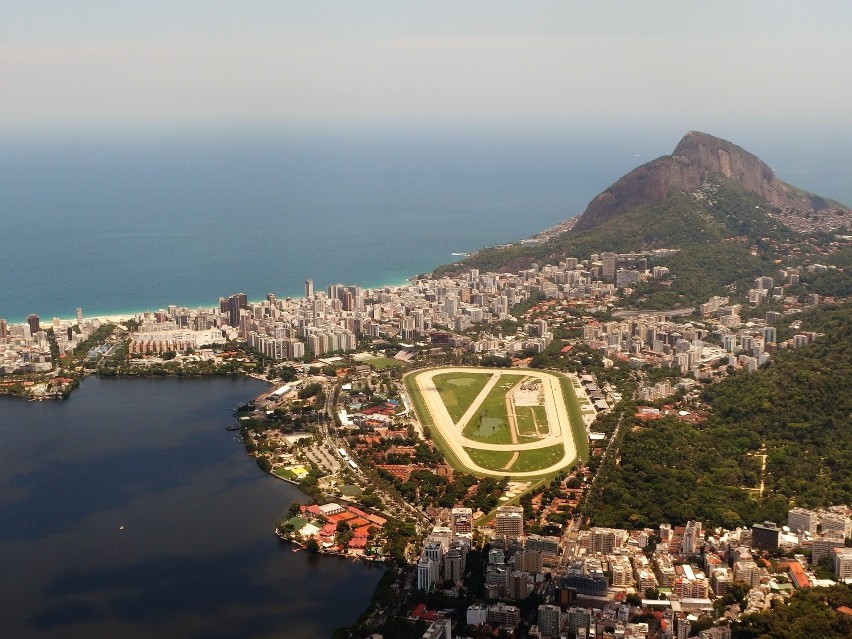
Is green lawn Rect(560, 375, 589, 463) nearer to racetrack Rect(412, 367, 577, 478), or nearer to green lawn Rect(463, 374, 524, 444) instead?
racetrack Rect(412, 367, 577, 478)

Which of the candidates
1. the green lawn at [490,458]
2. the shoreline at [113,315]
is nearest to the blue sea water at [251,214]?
the shoreline at [113,315]

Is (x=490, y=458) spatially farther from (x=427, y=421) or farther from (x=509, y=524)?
(x=509, y=524)

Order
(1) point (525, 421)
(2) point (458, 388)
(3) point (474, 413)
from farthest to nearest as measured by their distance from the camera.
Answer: (2) point (458, 388) < (3) point (474, 413) < (1) point (525, 421)

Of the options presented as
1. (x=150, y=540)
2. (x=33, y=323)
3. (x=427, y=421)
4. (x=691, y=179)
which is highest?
(x=691, y=179)

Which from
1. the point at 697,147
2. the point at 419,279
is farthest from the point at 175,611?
the point at 697,147

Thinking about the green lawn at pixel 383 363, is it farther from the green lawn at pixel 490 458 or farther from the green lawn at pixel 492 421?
the green lawn at pixel 490 458

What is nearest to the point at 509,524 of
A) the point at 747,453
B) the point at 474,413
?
the point at 747,453
